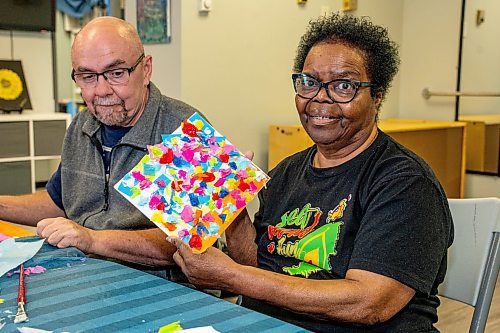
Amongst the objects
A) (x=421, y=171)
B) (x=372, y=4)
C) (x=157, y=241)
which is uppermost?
(x=372, y=4)

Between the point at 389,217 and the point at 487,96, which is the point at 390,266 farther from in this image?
the point at 487,96

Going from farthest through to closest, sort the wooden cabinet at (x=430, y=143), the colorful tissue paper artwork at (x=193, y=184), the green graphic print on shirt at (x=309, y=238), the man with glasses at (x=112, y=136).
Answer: the wooden cabinet at (x=430, y=143), the man with glasses at (x=112, y=136), the green graphic print on shirt at (x=309, y=238), the colorful tissue paper artwork at (x=193, y=184)

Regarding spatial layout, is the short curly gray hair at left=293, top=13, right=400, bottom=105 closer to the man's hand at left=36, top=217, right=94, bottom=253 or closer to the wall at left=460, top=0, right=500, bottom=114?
the man's hand at left=36, top=217, right=94, bottom=253

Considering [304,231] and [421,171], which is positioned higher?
[421,171]

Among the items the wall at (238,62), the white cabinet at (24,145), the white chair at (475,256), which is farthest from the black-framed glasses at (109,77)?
the white cabinet at (24,145)

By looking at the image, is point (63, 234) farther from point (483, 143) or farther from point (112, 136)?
point (483, 143)

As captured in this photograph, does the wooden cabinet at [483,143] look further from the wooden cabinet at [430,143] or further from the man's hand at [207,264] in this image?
the man's hand at [207,264]

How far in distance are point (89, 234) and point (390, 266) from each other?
798 millimetres

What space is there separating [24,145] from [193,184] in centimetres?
426

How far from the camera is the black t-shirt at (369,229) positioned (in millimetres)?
1271

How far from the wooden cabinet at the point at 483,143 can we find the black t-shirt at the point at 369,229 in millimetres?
3440

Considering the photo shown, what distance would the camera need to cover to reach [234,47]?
3.81m

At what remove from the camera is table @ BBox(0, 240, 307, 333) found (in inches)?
42.4

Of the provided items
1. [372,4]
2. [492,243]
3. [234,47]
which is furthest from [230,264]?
[372,4]
